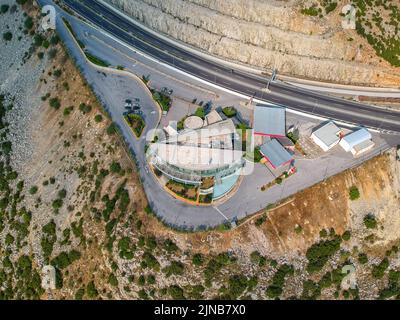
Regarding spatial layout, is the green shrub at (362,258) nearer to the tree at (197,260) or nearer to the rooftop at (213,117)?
the tree at (197,260)

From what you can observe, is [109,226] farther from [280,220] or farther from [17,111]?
[17,111]

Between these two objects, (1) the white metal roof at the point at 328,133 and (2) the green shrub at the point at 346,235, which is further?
(1) the white metal roof at the point at 328,133

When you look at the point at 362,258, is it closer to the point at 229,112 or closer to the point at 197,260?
the point at 197,260

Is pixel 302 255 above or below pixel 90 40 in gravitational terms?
below

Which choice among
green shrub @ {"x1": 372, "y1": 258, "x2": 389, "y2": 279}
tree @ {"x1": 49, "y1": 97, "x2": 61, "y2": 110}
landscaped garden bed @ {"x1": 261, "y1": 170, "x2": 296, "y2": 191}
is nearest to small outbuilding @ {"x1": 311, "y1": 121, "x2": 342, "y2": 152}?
landscaped garden bed @ {"x1": 261, "y1": 170, "x2": 296, "y2": 191}

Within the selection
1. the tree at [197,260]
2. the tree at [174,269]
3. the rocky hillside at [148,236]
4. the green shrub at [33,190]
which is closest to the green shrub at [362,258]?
the rocky hillside at [148,236]

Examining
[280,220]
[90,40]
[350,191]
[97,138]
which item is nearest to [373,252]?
[350,191]

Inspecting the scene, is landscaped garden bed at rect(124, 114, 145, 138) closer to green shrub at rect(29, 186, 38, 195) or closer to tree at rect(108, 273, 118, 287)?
green shrub at rect(29, 186, 38, 195)

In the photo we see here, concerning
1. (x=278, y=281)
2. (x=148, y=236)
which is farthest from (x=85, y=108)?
(x=278, y=281)

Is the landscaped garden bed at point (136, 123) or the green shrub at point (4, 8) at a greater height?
the green shrub at point (4, 8)
